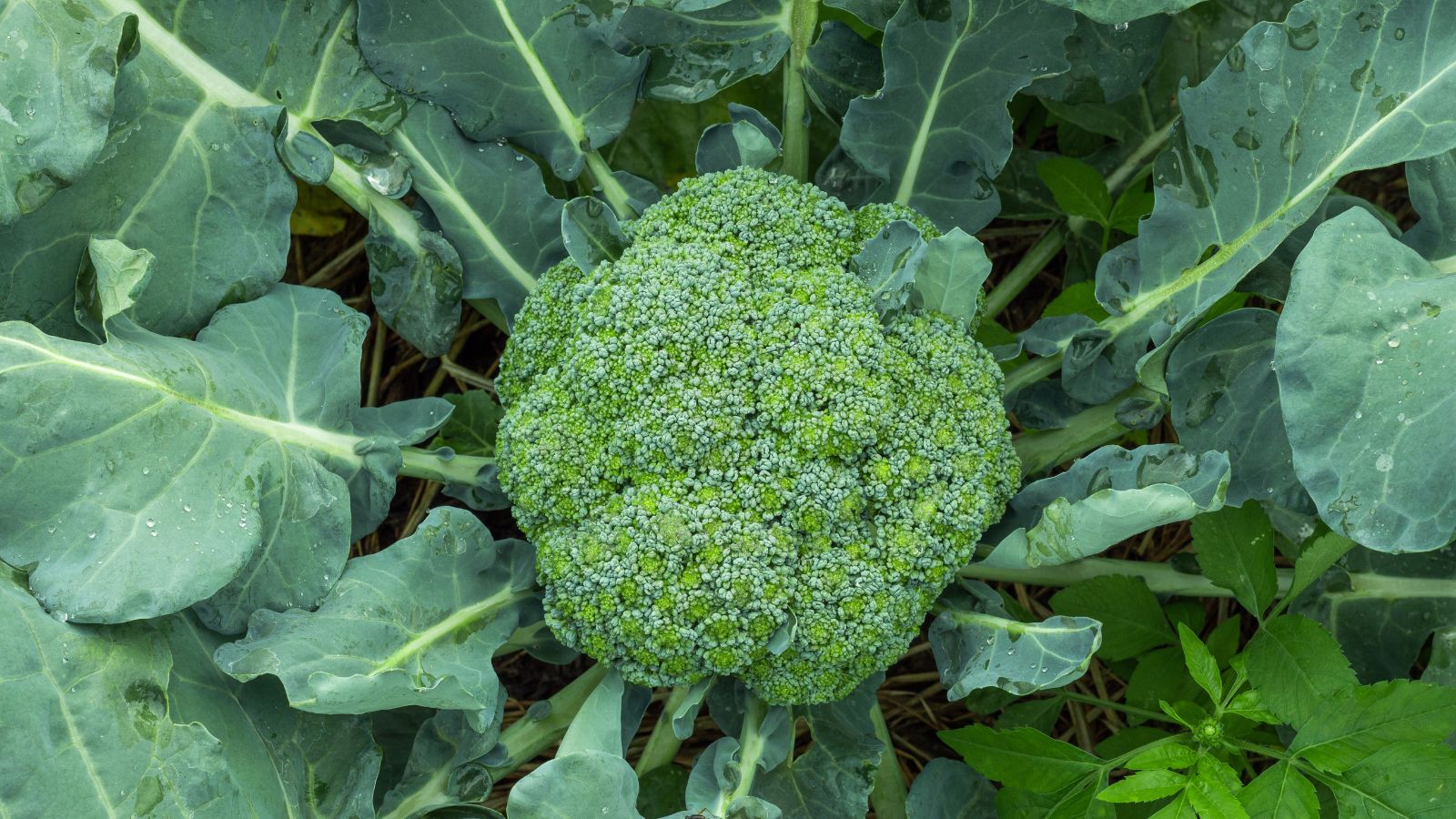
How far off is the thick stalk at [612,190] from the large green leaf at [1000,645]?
0.80 m

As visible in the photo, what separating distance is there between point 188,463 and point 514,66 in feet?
2.49

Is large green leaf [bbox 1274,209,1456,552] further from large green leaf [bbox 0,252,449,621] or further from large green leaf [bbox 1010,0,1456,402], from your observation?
large green leaf [bbox 0,252,449,621]

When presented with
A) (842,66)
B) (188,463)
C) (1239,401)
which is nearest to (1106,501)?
(1239,401)

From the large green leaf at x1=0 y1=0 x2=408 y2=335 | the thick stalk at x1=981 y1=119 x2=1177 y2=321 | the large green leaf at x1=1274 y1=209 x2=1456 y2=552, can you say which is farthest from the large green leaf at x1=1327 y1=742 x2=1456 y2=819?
the large green leaf at x1=0 y1=0 x2=408 y2=335

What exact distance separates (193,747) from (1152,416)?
4.64 ft

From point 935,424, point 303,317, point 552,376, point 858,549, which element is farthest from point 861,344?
point 303,317

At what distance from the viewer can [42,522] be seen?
1.45 meters

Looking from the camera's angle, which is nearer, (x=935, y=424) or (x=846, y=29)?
(x=935, y=424)

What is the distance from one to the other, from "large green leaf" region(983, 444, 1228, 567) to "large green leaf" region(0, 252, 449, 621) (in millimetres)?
954

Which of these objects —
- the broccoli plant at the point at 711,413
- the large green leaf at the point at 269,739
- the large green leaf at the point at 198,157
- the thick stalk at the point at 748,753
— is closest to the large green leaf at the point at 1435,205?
the broccoli plant at the point at 711,413

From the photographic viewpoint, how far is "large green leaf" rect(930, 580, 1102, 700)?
4.80 ft

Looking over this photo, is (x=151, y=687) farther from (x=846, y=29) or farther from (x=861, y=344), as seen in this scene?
(x=846, y=29)

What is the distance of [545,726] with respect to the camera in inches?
74.1

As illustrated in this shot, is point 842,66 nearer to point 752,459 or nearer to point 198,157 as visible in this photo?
point 752,459
